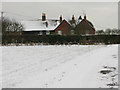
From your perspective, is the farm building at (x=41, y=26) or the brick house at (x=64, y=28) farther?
the farm building at (x=41, y=26)

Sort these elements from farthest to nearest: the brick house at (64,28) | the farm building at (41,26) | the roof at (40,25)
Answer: the roof at (40,25) < the farm building at (41,26) < the brick house at (64,28)

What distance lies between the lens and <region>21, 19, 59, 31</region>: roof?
5697 cm

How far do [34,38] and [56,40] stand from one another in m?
3.61

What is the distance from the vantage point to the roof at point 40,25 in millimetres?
56969

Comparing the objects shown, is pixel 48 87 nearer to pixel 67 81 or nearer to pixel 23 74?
pixel 67 81

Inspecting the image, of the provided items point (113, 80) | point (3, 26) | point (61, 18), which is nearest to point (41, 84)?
point (113, 80)

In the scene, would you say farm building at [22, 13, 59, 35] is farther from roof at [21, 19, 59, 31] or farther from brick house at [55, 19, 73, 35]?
brick house at [55, 19, 73, 35]

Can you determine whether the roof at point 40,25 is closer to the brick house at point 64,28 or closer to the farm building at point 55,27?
the farm building at point 55,27

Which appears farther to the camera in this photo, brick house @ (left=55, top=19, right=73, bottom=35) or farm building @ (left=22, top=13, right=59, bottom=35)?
farm building @ (left=22, top=13, right=59, bottom=35)

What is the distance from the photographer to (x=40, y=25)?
58.2 meters

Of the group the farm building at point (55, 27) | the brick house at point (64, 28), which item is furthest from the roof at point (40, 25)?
the brick house at point (64, 28)

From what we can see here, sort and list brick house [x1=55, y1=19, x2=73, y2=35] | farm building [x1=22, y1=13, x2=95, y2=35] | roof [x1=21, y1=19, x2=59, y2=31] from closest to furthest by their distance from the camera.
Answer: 1. farm building [x1=22, y1=13, x2=95, y2=35]
2. brick house [x1=55, y1=19, x2=73, y2=35]
3. roof [x1=21, y1=19, x2=59, y2=31]

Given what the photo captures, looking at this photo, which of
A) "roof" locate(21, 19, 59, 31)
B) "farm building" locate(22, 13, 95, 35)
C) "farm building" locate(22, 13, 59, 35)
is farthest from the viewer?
"roof" locate(21, 19, 59, 31)

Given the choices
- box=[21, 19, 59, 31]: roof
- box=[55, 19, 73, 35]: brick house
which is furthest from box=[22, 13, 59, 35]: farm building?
box=[55, 19, 73, 35]: brick house
